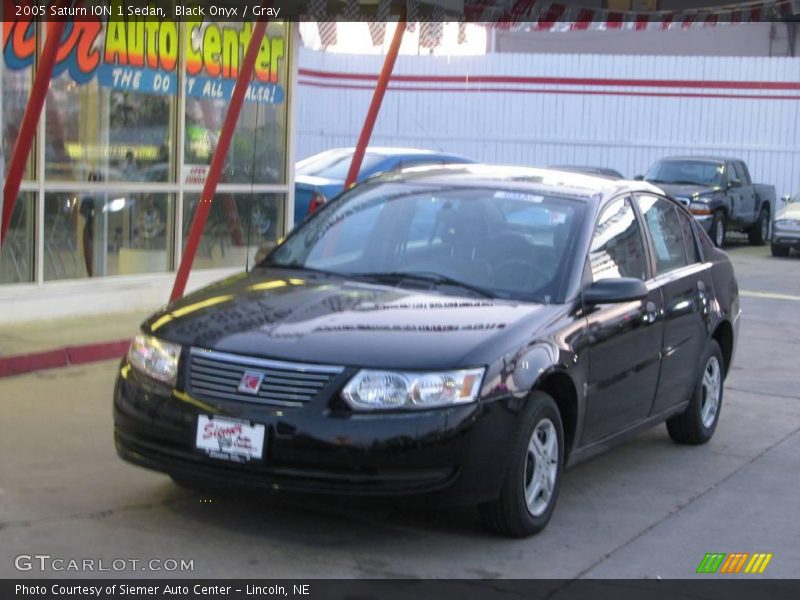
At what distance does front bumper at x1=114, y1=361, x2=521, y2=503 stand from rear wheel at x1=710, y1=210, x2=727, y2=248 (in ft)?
63.4

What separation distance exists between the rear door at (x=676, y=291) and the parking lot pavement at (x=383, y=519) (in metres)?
0.53

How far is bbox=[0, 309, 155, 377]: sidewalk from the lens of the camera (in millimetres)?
9266

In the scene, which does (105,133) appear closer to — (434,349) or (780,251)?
(434,349)

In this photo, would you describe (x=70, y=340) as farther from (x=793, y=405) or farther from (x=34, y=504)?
(x=793, y=405)

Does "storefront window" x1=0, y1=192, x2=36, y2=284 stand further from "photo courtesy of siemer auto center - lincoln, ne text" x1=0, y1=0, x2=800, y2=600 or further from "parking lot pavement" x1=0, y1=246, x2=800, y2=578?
"parking lot pavement" x1=0, y1=246, x2=800, y2=578

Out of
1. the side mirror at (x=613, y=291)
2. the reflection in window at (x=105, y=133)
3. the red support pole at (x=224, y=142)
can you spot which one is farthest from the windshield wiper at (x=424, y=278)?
the reflection in window at (x=105, y=133)

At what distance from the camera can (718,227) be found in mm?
24094

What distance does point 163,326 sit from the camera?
5.71 meters

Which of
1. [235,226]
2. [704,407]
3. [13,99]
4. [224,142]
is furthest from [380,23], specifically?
[704,407]

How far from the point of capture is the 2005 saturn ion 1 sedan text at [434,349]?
5.18 meters

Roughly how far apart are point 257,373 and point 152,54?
7.46m

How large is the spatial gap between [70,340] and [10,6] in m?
2.87

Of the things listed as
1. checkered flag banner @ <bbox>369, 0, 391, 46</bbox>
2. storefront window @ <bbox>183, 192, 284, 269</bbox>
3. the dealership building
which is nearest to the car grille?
the dealership building
